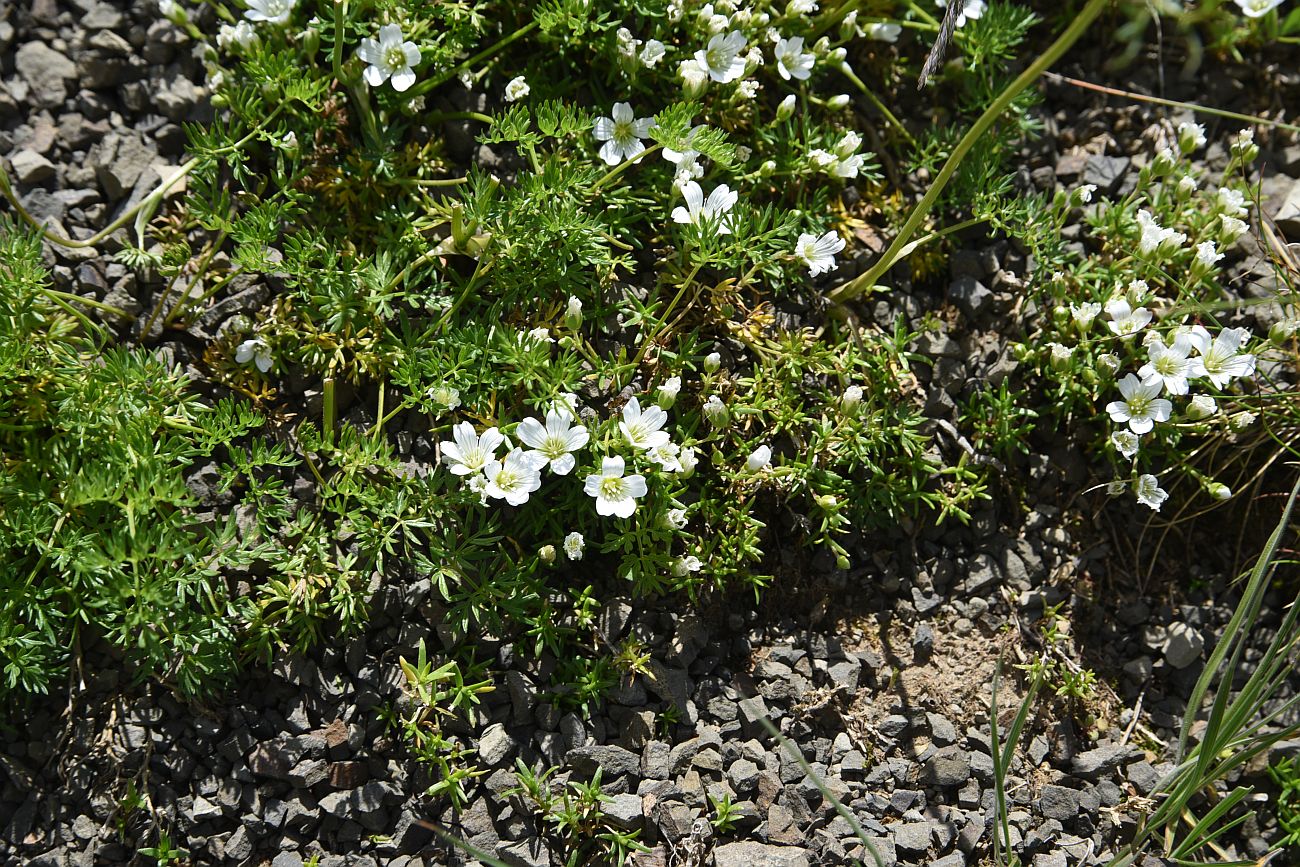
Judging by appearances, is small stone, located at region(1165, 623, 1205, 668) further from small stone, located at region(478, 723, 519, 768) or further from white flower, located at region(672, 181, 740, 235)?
small stone, located at region(478, 723, 519, 768)

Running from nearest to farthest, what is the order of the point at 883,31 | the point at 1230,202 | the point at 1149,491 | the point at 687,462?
1. the point at 687,462
2. the point at 1149,491
3. the point at 1230,202
4. the point at 883,31

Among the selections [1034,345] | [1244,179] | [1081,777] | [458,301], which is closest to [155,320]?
[458,301]

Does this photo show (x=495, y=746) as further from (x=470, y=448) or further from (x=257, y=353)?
(x=257, y=353)

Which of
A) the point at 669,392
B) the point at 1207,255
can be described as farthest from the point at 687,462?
the point at 1207,255

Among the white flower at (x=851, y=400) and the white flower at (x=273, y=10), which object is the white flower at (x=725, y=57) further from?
the white flower at (x=273, y=10)

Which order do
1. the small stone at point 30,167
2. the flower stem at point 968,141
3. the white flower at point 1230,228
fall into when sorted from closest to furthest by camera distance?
the flower stem at point 968,141 < the white flower at point 1230,228 < the small stone at point 30,167

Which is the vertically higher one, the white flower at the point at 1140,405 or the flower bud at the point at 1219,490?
the white flower at the point at 1140,405

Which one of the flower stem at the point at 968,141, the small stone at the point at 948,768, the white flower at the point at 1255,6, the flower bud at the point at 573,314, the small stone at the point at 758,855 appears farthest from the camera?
the white flower at the point at 1255,6

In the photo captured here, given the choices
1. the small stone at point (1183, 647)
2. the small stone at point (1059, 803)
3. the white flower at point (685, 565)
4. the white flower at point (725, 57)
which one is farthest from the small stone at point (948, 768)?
the white flower at point (725, 57)
